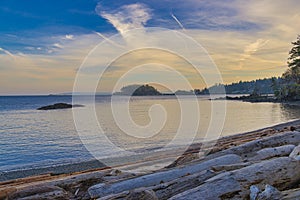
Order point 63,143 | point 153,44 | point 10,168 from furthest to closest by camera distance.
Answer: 1. point 63,143
2. point 10,168
3. point 153,44

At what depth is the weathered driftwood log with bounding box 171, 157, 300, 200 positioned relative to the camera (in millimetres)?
5098

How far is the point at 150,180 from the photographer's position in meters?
6.90

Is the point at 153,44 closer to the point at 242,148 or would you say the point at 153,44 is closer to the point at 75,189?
the point at 242,148

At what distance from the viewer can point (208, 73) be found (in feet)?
40.8

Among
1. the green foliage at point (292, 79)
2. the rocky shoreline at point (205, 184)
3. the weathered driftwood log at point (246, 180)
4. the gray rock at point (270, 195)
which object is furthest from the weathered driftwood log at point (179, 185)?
the green foliage at point (292, 79)

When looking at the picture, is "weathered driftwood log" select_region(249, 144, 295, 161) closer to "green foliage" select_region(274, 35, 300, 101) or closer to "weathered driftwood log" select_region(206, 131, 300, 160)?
"weathered driftwood log" select_region(206, 131, 300, 160)

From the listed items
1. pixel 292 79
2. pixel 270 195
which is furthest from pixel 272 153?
pixel 292 79

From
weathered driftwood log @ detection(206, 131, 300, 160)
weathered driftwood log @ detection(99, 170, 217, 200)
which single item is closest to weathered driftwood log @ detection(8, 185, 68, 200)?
weathered driftwood log @ detection(99, 170, 217, 200)

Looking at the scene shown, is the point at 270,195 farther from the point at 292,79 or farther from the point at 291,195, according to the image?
the point at 292,79

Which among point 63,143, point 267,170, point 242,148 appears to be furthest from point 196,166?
point 63,143

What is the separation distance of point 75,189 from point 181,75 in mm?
7539

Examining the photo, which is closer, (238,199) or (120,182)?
(238,199)

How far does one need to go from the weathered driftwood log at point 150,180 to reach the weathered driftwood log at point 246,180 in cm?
174

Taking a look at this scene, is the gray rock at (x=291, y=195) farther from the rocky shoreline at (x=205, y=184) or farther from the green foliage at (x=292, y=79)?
the green foliage at (x=292, y=79)
